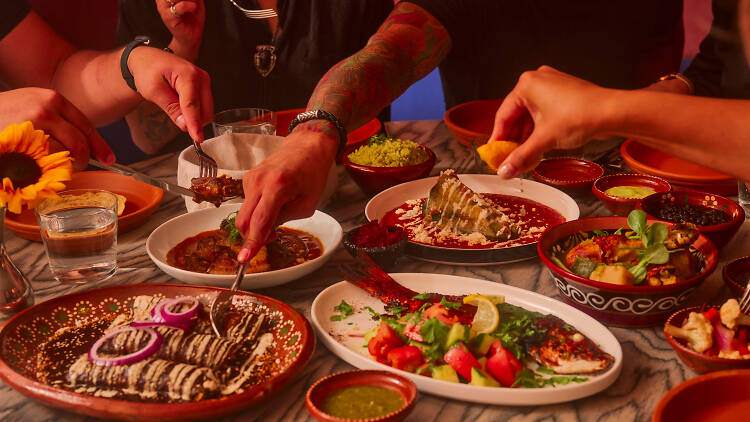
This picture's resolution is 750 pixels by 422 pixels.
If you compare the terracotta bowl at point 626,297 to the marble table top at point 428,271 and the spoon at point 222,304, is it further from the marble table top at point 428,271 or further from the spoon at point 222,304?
the spoon at point 222,304

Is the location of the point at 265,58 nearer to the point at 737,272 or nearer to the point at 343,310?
the point at 343,310

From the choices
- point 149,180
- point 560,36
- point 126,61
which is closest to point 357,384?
point 149,180

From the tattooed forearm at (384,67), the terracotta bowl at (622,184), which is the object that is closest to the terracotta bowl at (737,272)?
the terracotta bowl at (622,184)

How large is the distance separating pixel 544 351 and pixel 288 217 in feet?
3.07

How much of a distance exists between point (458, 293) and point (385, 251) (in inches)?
11.8

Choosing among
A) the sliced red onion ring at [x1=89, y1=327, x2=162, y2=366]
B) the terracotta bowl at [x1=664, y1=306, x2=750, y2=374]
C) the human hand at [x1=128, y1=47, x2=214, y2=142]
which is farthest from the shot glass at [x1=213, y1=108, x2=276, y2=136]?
the terracotta bowl at [x1=664, y1=306, x2=750, y2=374]

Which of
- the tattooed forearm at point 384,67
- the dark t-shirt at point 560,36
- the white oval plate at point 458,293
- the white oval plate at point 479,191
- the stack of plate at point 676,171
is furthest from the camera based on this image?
the dark t-shirt at point 560,36

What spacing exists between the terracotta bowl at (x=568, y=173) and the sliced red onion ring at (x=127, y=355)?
1791 millimetres

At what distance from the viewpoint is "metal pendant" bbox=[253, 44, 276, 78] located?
3.79 m

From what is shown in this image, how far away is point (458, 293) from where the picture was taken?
6.68 ft

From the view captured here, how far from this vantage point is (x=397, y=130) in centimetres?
379

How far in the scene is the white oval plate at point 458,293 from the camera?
1.53m

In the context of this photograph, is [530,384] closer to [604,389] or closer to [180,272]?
[604,389]

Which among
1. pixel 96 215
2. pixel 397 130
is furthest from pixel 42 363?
pixel 397 130
